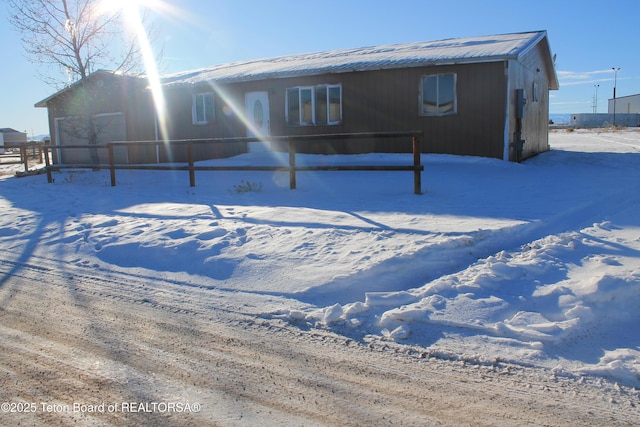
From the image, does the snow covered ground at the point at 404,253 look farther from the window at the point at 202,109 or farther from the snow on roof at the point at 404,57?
the window at the point at 202,109

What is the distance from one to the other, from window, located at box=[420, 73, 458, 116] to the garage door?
39.5 ft

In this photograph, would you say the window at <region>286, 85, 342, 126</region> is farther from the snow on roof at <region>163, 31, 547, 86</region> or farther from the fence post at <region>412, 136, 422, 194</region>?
the fence post at <region>412, 136, 422, 194</region>

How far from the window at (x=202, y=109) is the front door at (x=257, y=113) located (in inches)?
65.4

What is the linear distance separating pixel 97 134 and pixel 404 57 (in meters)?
13.0

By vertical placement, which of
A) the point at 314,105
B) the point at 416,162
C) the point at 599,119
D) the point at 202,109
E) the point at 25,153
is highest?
the point at 599,119

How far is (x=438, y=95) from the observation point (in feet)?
48.7

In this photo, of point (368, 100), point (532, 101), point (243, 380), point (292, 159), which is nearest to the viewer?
point (243, 380)

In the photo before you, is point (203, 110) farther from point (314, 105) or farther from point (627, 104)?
point (627, 104)

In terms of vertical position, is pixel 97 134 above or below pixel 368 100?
below

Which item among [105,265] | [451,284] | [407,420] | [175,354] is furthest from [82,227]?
[407,420]

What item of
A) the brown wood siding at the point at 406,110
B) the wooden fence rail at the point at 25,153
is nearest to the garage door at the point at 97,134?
the wooden fence rail at the point at 25,153

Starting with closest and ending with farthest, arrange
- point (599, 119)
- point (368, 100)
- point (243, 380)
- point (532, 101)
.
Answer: point (243, 380), point (368, 100), point (532, 101), point (599, 119)

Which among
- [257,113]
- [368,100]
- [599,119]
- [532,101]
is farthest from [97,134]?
[599,119]

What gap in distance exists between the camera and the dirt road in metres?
2.74
